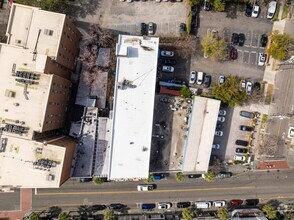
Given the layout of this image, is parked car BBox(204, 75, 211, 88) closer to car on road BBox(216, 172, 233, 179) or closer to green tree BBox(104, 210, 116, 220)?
car on road BBox(216, 172, 233, 179)

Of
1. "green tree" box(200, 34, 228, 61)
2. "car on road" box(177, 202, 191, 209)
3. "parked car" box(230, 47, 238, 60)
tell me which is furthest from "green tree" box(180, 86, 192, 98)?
"car on road" box(177, 202, 191, 209)

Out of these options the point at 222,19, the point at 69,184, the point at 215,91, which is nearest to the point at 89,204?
the point at 69,184

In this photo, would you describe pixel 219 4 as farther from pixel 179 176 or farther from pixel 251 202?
pixel 251 202

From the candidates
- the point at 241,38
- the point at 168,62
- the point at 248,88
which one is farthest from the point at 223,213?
the point at 241,38

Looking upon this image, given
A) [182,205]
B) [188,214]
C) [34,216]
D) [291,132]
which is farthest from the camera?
[291,132]

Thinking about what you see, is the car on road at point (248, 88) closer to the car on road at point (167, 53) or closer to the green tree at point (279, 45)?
the green tree at point (279, 45)

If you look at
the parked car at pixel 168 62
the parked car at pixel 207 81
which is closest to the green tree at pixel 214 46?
the parked car at pixel 207 81
